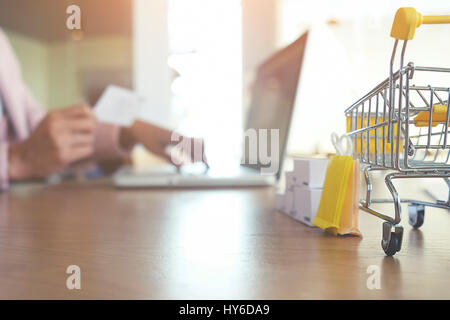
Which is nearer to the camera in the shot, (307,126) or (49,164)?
(49,164)

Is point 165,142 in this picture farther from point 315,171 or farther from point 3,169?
point 315,171

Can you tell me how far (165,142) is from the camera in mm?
1186

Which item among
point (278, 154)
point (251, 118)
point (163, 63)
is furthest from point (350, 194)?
point (163, 63)

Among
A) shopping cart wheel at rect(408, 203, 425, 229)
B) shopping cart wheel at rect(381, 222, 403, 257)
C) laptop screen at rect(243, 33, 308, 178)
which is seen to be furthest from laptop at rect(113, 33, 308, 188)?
shopping cart wheel at rect(381, 222, 403, 257)

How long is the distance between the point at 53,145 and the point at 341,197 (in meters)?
0.89

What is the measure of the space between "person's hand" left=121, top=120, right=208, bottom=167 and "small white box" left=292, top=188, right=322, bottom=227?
22.9 inches

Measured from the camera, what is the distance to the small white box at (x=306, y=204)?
0.46 meters

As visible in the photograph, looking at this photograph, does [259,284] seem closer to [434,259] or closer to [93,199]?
[434,259]

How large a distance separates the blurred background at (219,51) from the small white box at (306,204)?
93 millimetres

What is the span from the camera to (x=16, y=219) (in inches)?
21.4

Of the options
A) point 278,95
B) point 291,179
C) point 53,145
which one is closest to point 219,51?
point 278,95

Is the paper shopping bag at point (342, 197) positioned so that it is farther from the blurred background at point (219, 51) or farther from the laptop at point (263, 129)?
the laptop at point (263, 129)

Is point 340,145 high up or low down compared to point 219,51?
down
